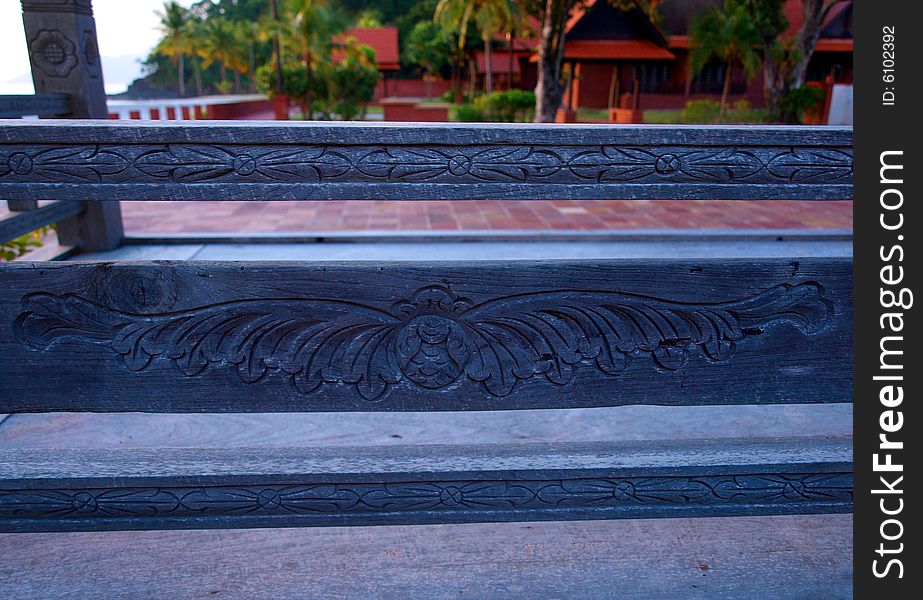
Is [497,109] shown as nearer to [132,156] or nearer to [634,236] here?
[634,236]

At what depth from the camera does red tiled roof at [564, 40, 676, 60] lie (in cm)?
1463

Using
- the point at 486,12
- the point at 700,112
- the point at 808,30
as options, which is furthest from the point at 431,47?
the point at 808,30

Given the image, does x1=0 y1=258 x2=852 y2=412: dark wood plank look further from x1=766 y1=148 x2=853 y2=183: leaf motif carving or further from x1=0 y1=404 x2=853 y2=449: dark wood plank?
x1=0 y1=404 x2=853 y2=449: dark wood plank

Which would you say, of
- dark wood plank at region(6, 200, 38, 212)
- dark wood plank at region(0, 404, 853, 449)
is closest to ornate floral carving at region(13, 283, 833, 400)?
dark wood plank at region(0, 404, 853, 449)

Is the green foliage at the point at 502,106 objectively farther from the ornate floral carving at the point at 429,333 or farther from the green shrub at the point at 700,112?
the ornate floral carving at the point at 429,333

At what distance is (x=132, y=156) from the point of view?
3.18 feet

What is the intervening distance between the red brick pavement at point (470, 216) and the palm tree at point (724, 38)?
36.5 ft

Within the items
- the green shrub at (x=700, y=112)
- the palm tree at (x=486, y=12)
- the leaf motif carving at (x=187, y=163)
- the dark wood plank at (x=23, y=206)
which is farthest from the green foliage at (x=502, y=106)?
the leaf motif carving at (x=187, y=163)

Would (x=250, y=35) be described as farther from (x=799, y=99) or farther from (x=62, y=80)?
(x=62, y=80)

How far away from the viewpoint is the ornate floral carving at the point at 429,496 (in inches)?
46.2

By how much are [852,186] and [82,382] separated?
1.27m

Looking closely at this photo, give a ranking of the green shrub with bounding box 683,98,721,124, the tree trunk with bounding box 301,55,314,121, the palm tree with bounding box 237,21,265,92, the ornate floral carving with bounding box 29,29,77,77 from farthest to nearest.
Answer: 1. the palm tree with bounding box 237,21,265,92
2. the tree trunk with bounding box 301,55,314,121
3. the green shrub with bounding box 683,98,721,124
4. the ornate floral carving with bounding box 29,29,77,77

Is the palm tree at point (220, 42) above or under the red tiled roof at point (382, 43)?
above

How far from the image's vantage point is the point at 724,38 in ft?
51.9
